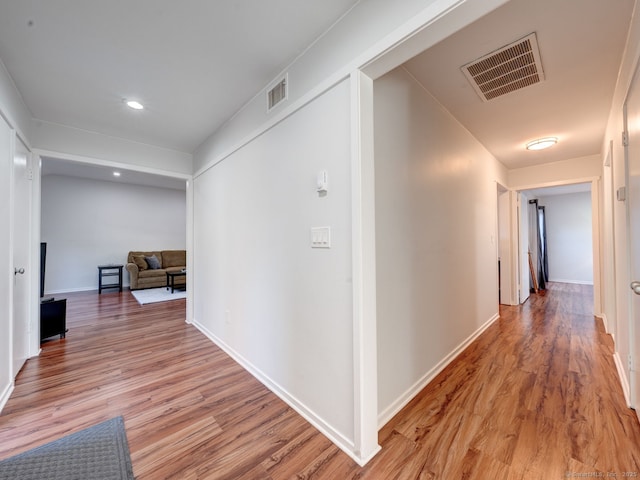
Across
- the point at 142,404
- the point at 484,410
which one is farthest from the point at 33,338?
the point at 484,410

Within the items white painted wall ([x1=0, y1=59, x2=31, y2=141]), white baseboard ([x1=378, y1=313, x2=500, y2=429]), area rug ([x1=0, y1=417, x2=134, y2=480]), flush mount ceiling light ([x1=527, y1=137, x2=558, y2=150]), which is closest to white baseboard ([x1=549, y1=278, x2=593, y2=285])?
flush mount ceiling light ([x1=527, y1=137, x2=558, y2=150])

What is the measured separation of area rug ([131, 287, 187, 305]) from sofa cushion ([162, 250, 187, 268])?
0.82 meters

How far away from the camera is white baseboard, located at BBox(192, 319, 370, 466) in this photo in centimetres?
142

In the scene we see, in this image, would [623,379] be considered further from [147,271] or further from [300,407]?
[147,271]

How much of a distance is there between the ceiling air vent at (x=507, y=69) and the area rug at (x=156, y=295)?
5.57 metres

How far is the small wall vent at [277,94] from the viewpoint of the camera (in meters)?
1.91

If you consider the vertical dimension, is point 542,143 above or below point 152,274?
above

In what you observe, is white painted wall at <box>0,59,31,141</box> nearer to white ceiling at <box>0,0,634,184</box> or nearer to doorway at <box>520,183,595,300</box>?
white ceiling at <box>0,0,634,184</box>

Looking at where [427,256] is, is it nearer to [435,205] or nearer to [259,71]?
[435,205]

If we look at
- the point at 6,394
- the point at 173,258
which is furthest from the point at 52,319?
→ the point at 173,258

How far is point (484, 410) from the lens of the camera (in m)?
1.75

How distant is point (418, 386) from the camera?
6.50 feet

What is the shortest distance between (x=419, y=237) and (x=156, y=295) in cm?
550

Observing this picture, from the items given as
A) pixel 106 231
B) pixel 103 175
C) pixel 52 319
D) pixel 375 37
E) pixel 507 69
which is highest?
pixel 103 175
